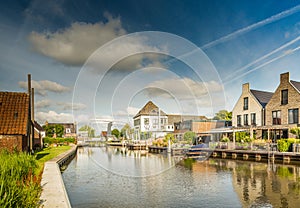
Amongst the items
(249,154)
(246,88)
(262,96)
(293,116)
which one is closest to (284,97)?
(293,116)

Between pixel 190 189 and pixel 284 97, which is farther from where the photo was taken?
pixel 284 97

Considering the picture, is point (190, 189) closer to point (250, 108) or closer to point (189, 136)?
point (250, 108)

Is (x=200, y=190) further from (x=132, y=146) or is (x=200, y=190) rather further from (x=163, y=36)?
(x=132, y=146)

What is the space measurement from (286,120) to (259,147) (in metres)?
8.80

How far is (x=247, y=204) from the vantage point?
37.2 ft

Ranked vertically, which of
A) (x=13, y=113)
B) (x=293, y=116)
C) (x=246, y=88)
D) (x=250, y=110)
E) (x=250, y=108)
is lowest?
(x=293, y=116)

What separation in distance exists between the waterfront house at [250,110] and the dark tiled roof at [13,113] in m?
29.0

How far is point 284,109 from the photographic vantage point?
35.6 metres

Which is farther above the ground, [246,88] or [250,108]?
[246,88]

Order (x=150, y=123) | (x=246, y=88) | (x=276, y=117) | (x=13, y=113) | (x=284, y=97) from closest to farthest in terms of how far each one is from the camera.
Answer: (x=13, y=113)
(x=284, y=97)
(x=276, y=117)
(x=246, y=88)
(x=150, y=123)

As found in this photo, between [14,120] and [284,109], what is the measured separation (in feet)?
103

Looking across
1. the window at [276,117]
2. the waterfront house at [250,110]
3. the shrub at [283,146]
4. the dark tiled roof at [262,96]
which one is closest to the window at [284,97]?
the window at [276,117]

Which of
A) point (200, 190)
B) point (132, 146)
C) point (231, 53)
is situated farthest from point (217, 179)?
point (132, 146)

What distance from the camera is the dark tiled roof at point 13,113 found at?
2216 centimetres
